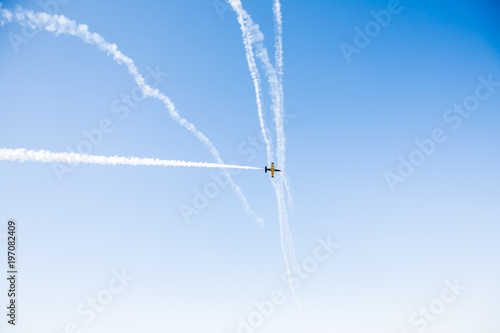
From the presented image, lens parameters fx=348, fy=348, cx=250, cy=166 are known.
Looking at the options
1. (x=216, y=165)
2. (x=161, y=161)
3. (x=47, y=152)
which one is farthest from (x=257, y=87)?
(x=47, y=152)

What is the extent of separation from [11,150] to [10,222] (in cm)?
977

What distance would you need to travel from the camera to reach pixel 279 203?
159ft

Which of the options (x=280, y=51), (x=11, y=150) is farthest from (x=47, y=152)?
(x=280, y=51)

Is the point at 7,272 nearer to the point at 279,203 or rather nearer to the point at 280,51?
the point at 279,203

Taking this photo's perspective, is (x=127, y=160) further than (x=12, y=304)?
Yes

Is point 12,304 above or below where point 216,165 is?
below

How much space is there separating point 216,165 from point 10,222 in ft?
72.1

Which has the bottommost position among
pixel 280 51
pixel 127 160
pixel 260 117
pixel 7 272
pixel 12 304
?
pixel 12 304

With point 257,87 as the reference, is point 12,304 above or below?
below

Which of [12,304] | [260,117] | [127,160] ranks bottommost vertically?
[12,304]

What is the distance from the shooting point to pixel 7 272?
33406 mm

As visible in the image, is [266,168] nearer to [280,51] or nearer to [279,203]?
[279,203]

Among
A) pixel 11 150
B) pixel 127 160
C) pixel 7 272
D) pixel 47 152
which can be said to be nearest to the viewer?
pixel 11 150

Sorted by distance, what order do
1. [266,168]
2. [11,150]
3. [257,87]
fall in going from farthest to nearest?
[266,168]
[257,87]
[11,150]
